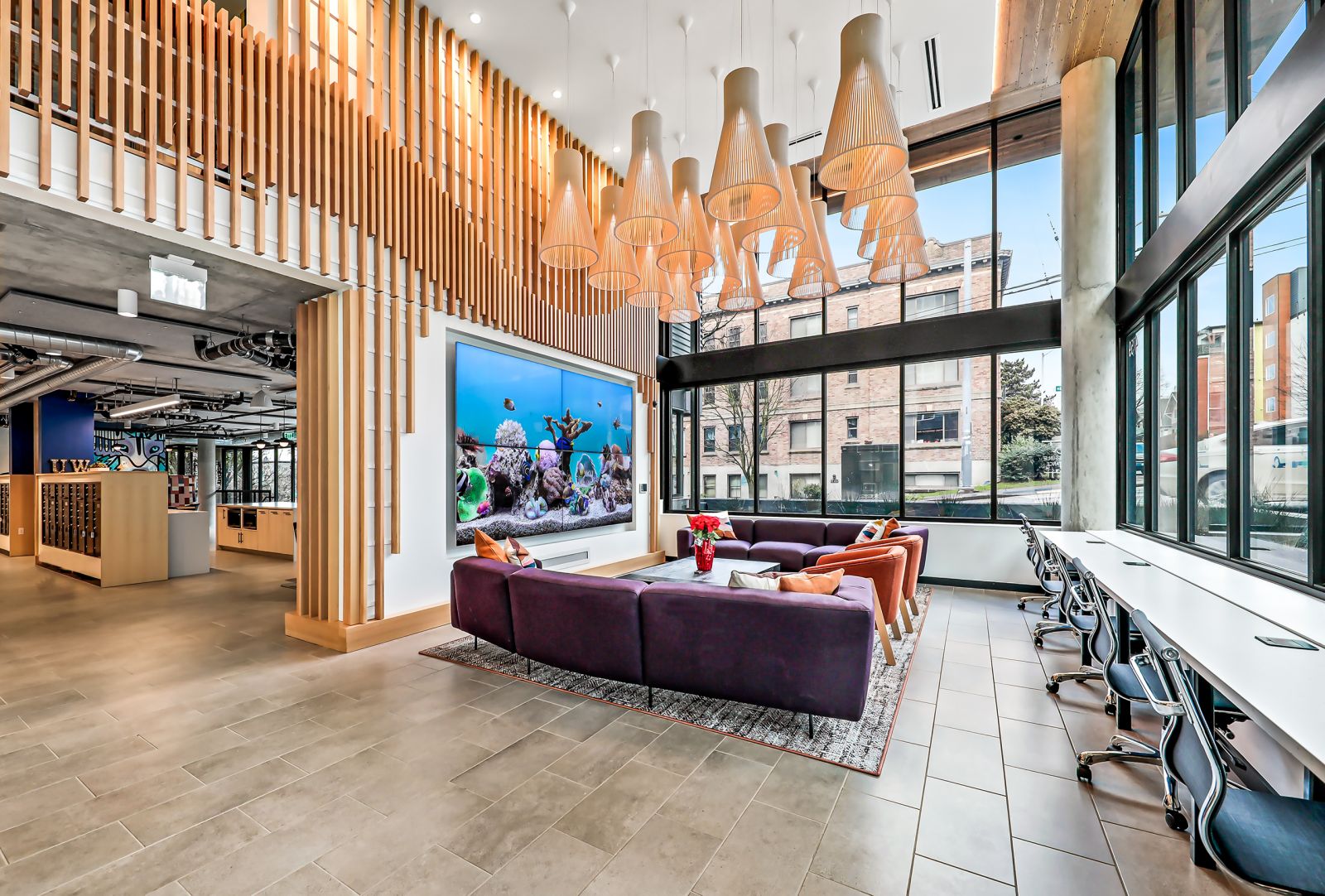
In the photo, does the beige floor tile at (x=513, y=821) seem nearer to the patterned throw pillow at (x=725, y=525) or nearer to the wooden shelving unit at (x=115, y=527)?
the patterned throw pillow at (x=725, y=525)

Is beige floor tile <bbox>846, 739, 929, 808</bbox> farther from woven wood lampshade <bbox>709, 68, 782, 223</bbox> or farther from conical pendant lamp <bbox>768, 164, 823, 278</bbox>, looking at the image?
conical pendant lamp <bbox>768, 164, 823, 278</bbox>

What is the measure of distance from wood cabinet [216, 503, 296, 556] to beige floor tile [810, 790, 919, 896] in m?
9.86

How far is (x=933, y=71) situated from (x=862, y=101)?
433 cm

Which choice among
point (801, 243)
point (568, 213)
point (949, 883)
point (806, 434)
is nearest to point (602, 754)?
point (949, 883)

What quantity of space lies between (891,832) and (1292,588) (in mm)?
2554

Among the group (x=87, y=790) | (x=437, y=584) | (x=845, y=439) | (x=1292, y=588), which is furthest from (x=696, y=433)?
(x=87, y=790)

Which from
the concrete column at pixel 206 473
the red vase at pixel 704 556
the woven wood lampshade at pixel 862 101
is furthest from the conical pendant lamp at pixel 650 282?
the concrete column at pixel 206 473

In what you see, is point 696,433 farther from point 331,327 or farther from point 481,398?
point 331,327

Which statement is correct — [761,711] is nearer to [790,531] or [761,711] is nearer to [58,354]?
[790,531]

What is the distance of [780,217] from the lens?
3713 millimetres

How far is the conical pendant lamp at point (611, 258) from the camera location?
441 centimetres

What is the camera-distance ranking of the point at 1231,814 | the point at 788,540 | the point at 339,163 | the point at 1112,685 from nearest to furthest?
1. the point at 1231,814
2. the point at 1112,685
3. the point at 339,163
4. the point at 788,540

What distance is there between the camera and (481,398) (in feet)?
20.6

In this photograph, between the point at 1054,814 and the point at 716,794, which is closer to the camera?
the point at 1054,814
